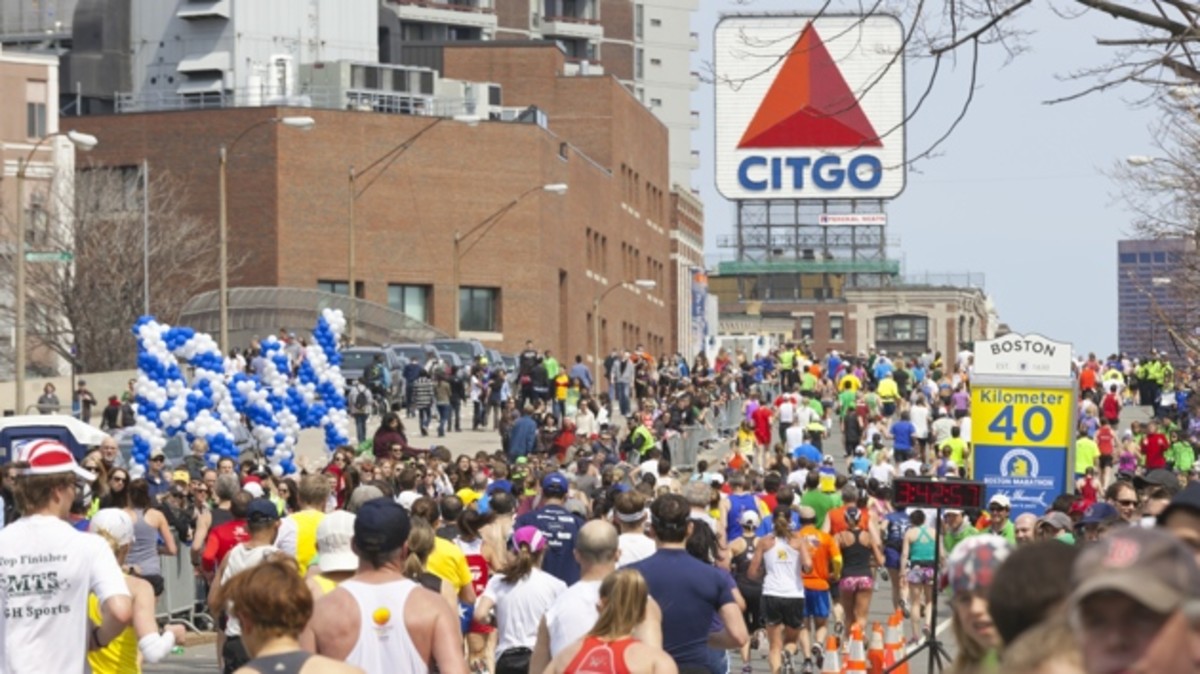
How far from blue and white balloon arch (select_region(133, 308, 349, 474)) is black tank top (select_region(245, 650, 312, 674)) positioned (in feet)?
85.0

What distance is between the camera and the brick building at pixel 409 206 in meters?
82.8

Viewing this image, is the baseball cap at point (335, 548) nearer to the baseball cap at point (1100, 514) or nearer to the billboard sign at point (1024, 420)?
the baseball cap at point (1100, 514)

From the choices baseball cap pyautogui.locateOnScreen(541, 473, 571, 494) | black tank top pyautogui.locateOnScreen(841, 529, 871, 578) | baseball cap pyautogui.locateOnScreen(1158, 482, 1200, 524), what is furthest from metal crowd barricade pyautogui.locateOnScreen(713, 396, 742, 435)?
baseball cap pyautogui.locateOnScreen(1158, 482, 1200, 524)

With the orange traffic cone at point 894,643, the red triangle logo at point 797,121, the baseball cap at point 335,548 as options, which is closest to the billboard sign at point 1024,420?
the orange traffic cone at point 894,643

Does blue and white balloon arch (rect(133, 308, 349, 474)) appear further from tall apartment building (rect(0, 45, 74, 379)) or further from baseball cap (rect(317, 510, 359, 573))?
tall apartment building (rect(0, 45, 74, 379))

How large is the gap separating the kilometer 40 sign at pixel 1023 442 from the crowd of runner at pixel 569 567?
4.30 feet

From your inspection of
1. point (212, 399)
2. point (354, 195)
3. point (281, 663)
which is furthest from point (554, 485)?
point (354, 195)

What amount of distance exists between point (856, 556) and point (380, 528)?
14.0m

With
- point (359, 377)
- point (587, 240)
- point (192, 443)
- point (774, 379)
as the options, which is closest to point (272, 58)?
point (587, 240)

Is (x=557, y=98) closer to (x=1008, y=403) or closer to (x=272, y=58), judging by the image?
(x=272, y=58)

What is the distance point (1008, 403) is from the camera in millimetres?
29141

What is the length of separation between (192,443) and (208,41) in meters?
61.9

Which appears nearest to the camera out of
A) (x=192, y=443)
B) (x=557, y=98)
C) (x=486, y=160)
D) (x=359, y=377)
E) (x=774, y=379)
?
(x=192, y=443)

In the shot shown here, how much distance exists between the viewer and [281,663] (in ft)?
24.1
